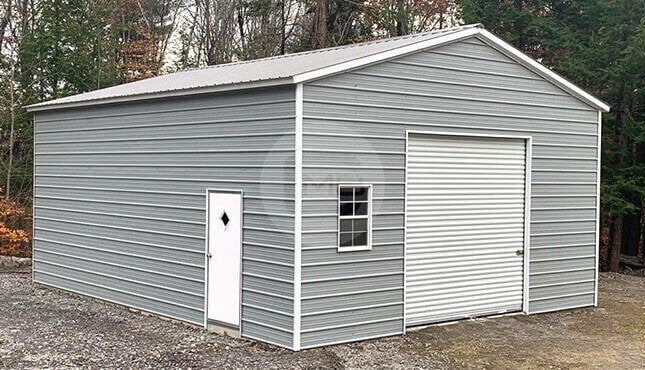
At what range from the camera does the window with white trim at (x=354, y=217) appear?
8.48 metres

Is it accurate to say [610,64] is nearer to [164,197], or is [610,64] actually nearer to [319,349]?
[164,197]

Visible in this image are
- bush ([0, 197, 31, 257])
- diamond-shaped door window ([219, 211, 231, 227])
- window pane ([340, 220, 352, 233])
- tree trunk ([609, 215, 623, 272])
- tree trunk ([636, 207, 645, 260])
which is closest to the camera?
window pane ([340, 220, 352, 233])

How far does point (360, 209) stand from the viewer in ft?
28.3

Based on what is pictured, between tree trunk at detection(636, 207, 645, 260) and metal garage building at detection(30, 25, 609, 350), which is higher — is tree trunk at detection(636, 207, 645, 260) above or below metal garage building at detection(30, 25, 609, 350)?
below

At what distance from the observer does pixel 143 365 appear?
7555 mm

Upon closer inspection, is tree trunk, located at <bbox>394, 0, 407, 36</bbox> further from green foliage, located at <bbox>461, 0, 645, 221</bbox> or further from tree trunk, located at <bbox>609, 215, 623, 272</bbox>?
tree trunk, located at <bbox>609, 215, 623, 272</bbox>

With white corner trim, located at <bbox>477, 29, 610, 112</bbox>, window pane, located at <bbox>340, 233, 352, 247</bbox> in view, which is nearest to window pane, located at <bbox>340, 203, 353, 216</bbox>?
window pane, located at <bbox>340, 233, 352, 247</bbox>

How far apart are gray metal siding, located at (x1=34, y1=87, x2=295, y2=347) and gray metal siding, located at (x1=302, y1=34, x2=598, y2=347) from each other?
14.9 inches

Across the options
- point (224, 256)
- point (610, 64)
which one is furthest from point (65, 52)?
point (610, 64)

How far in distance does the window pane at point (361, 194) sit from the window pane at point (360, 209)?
6cm

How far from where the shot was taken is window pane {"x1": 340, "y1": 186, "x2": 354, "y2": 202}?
8.48 meters

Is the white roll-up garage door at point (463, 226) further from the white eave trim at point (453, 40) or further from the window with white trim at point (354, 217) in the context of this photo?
the white eave trim at point (453, 40)

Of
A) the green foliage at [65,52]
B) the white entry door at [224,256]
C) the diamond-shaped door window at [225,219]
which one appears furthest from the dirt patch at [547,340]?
the green foliage at [65,52]

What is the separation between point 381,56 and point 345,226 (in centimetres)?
193
